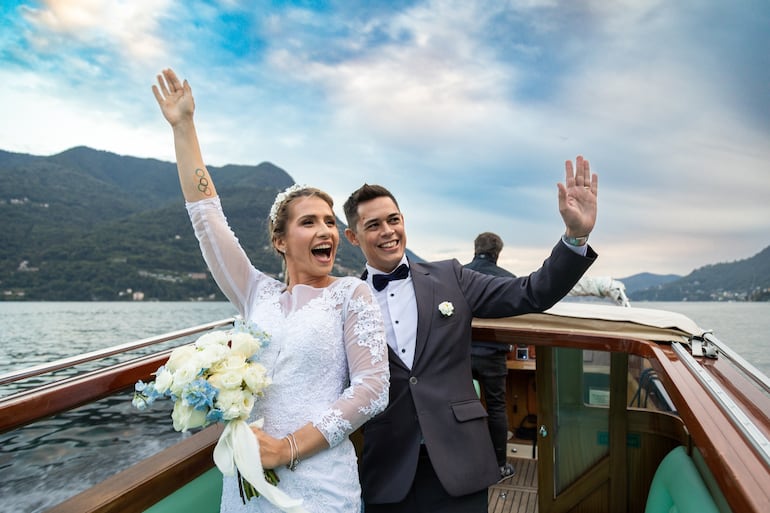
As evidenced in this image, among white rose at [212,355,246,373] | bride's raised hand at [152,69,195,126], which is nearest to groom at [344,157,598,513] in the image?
white rose at [212,355,246,373]

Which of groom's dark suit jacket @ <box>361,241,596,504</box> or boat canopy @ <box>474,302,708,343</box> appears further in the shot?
boat canopy @ <box>474,302,708,343</box>

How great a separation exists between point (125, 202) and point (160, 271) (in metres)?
32.6

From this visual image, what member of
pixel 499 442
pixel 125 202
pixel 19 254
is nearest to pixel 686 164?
pixel 499 442

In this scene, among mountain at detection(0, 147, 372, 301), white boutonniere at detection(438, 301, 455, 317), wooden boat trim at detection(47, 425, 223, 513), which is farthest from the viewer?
mountain at detection(0, 147, 372, 301)

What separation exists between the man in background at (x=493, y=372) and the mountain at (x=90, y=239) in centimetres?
5215

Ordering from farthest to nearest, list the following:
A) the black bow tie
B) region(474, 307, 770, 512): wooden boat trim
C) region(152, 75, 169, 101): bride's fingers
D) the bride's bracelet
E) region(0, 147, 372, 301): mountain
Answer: region(0, 147, 372, 301): mountain
the black bow tie
region(152, 75, 169, 101): bride's fingers
the bride's bracelet
region(474, 307, 770, 512): wooden boat trim

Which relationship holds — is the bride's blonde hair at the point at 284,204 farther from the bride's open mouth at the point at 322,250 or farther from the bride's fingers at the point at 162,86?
the bride's fingers at the point at 162,86

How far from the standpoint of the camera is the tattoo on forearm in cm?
187

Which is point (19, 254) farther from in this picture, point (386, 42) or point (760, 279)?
point (760, 279)

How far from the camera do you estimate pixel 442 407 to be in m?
1.96

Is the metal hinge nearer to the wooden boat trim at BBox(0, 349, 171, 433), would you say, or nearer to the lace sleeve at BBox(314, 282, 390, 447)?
the lace sleeve at BBox(314, 282, 390, 447)

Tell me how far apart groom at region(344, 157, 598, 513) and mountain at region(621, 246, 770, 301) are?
194 ft

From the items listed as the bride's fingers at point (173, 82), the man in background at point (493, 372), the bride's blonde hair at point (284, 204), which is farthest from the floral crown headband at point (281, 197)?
the man in background at point (493, 372)

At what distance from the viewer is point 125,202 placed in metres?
92.4
